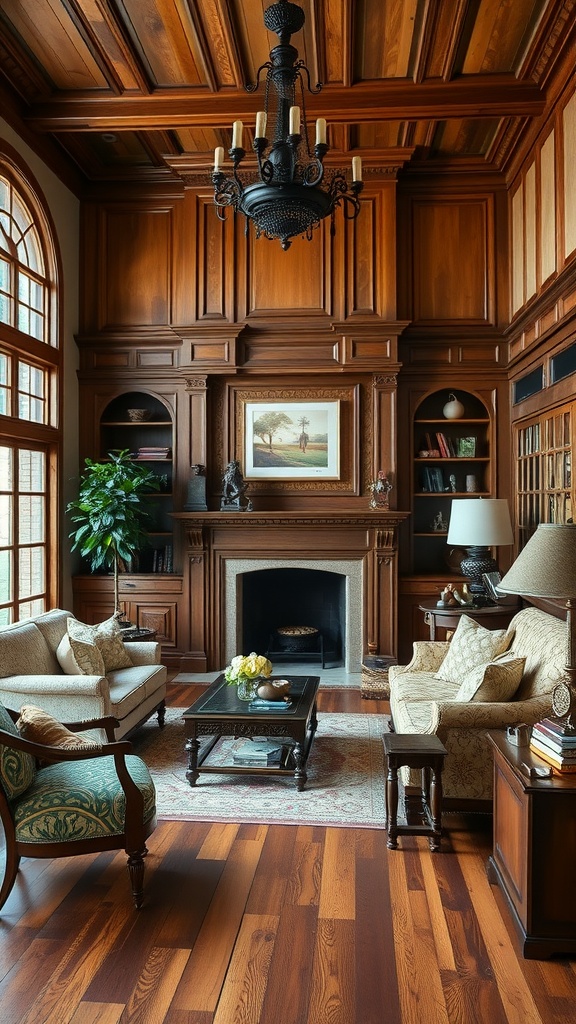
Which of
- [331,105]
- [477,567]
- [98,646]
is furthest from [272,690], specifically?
[331,105]

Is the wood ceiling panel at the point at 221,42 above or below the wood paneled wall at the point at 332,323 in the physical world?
above

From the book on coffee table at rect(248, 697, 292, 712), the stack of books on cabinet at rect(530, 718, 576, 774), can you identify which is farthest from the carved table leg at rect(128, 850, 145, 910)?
the stack of books on cabinet at rect(530, 718, 576, 774)

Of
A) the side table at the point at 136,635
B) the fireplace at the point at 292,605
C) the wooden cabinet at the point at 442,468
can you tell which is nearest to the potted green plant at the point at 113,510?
the side table at the point at 136,635

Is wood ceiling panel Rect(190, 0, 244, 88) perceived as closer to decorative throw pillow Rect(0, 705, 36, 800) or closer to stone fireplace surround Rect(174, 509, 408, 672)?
stone fireplace surround Rect(174, 509, 408, 672)

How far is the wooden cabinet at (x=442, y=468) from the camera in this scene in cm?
667

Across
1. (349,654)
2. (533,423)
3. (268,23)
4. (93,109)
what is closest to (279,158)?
(268,23)

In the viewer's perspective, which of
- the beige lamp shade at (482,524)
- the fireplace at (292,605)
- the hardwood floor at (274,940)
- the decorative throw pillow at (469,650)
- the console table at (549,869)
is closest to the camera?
the hardwood floor at (274,940)

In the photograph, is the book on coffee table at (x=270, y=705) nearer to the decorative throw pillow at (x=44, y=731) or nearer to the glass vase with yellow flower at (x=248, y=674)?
the glass vase with yellow flower at (x=248, y=674)

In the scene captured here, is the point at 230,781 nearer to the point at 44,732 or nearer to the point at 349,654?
the point at 44,732

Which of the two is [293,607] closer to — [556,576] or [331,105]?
[331,105]

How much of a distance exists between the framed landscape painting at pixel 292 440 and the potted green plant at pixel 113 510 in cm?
99

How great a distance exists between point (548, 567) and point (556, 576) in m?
0.05

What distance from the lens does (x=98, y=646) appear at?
4695 mm

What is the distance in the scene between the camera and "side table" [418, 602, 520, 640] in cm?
537
